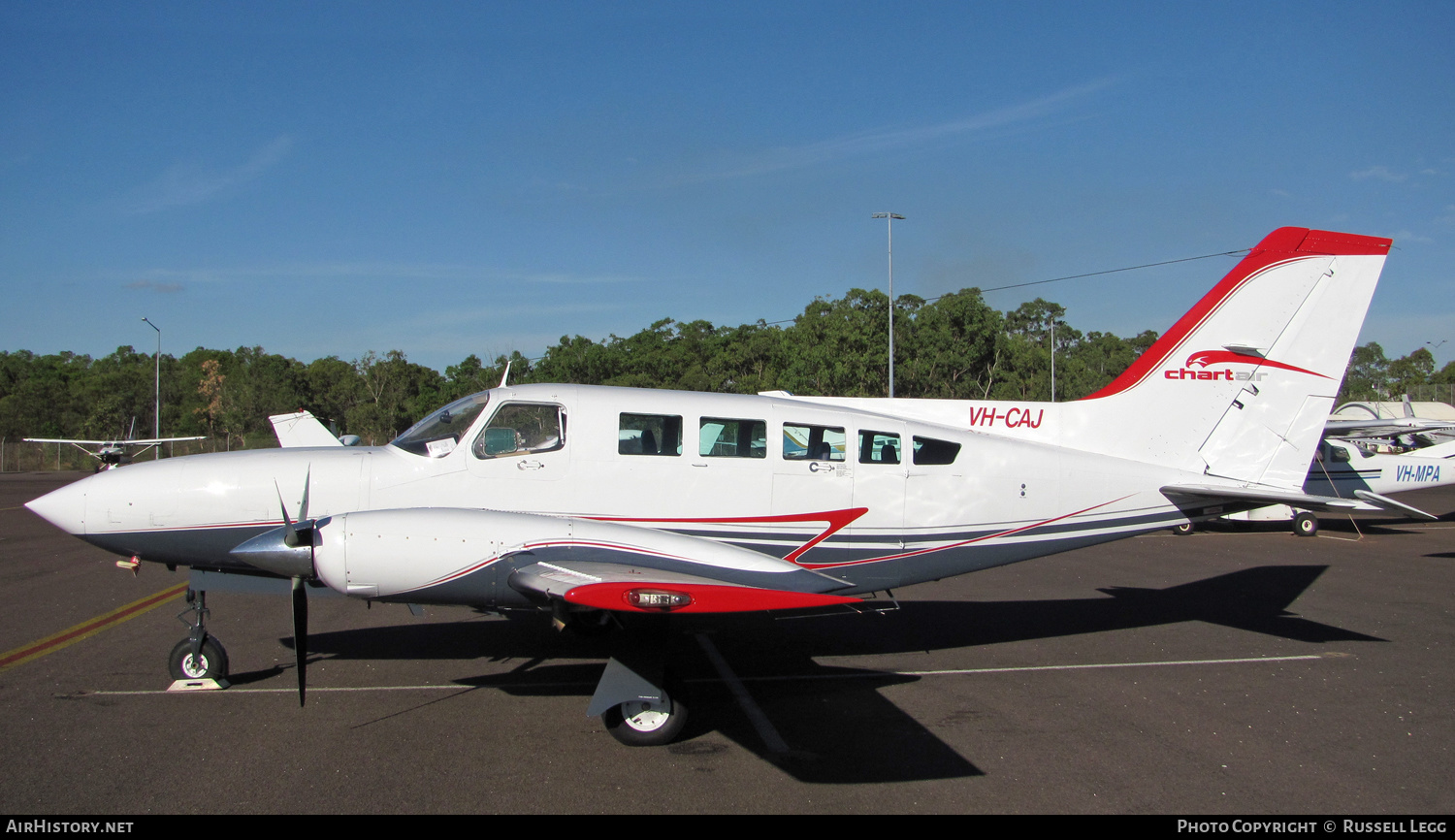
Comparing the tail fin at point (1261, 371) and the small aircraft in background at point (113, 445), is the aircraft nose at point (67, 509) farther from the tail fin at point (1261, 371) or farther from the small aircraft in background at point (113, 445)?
the small aircraft in background at point (113, 445)

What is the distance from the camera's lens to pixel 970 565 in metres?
7.93

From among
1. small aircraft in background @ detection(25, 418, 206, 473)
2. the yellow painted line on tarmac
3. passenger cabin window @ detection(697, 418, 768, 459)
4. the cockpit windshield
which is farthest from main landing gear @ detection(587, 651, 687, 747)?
small aircraft in background @ detection(25, 418, 206, 473)

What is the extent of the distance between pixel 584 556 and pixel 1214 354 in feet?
23.8

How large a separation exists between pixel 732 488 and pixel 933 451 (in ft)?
6.61

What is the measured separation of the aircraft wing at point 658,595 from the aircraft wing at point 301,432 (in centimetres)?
1635

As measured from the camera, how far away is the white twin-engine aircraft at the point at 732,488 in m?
5.70

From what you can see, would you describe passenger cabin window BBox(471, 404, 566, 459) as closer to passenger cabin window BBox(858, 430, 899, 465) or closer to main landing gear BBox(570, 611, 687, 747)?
main landing gear BBox(570, 611, 687, 747)

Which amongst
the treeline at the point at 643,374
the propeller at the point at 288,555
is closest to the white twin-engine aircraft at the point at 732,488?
the propeller at the point at 288,555

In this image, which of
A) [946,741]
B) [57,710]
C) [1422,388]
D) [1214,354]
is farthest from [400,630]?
[1422,388]

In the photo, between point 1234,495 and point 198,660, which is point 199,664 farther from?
point 1234,495

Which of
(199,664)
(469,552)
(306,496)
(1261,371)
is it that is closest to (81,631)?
(199,664)

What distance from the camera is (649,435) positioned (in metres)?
7.14

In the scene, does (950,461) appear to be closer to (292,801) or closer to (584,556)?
(584,556)

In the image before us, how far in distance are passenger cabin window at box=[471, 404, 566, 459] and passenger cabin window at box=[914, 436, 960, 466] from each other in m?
3.31
